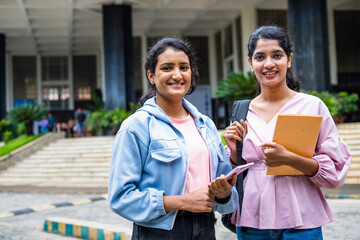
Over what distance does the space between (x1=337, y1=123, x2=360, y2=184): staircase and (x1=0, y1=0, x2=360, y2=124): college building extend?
2662 mm

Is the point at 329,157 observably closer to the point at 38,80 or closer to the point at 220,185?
the point at 220,185

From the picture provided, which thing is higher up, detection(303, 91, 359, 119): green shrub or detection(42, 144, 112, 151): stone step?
detection(303, 91, 359, 119): green shrub

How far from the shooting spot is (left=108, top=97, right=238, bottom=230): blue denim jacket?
1972 mm

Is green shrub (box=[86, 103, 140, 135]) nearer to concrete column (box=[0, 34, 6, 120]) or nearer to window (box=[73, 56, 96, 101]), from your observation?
concrete column (box=[0, 34, 6, 120])

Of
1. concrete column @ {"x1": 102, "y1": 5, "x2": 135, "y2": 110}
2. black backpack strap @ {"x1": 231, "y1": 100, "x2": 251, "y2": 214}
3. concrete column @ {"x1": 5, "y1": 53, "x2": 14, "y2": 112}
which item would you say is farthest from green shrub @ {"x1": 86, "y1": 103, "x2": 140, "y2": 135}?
black backpack strap @ {"x1": 231, "y1": 100, "x2": 251, "y2": 214}

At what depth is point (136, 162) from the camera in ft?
6.57

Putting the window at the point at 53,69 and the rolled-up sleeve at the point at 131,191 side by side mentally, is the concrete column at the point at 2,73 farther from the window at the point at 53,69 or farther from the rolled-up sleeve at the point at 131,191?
the rolled-up sleeve at the point at 131,191

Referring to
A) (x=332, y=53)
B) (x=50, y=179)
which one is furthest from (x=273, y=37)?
(x=332, y=53)

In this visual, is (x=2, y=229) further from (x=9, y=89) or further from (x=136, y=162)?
(x=9, y=89)

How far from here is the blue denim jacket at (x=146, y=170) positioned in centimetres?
197

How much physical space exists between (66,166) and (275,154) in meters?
13.0

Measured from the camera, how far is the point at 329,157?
214 centimetres

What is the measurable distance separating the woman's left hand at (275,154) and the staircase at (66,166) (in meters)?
10.2

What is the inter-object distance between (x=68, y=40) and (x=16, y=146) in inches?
489
